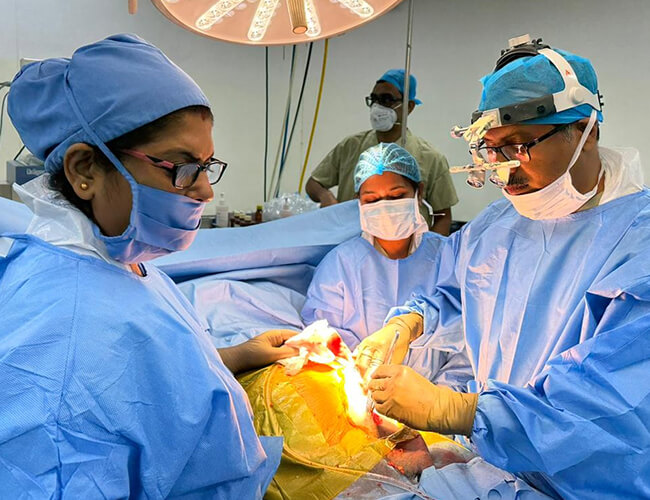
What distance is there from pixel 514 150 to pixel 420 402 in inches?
25.5

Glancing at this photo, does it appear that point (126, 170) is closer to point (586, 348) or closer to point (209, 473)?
point (209, 473)

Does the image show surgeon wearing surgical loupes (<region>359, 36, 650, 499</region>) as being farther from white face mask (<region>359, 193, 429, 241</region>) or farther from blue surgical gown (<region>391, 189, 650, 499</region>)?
white face mask (<region>359, 193, 429, 241</region>)

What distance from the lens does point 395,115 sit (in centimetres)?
322

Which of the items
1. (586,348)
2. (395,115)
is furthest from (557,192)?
(395,115)

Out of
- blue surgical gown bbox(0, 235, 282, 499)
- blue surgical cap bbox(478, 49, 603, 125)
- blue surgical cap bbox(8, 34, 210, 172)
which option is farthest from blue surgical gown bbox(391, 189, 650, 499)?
blue surgical cap bbox(8, 34, 210, 172)

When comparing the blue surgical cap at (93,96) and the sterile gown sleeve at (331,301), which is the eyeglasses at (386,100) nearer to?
the sterile gown sleeve at (331,301)

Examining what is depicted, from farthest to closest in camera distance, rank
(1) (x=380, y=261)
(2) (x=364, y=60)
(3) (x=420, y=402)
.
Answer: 1. (2) (x=364, y=60)
2. (1) (x=380, y=261)
3. (3) (x=420, y=402)

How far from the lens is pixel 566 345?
1293 mm

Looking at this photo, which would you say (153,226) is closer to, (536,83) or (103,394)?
(103,394)

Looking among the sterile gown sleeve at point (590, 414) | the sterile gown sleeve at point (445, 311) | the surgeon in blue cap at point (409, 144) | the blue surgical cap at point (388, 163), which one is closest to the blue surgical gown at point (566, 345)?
the sterile gown sleeve at point (590, 414)

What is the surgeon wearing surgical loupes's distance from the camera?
1067 mm

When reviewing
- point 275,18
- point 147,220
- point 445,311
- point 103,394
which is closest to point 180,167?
point 147,220

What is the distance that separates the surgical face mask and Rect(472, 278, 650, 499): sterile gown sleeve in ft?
2.37

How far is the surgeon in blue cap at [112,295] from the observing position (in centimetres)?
83
